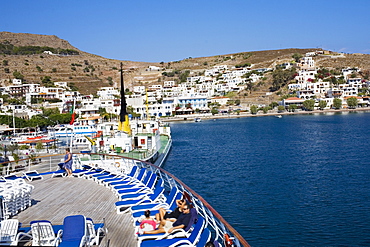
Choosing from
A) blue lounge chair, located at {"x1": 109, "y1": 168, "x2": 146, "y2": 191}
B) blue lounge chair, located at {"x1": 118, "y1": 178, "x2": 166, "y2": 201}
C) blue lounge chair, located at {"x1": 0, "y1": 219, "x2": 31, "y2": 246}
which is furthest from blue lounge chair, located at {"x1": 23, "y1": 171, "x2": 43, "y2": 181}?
blue lounge chair, located at {"x1": 0, "y1": 219, "x2": 31, "y2": 246}

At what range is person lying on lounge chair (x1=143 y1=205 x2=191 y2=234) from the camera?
735 centimetres

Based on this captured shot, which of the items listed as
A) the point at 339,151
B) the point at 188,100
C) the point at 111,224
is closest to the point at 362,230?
the point at 111,224

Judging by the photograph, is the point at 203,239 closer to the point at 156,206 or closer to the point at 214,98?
the point at 156,206

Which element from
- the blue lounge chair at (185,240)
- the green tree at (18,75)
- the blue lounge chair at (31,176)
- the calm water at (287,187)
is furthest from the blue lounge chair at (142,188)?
the green tree at (18,75)

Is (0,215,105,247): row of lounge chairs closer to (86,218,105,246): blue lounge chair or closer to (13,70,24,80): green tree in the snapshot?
(86,218,105,246): blue lounge chair

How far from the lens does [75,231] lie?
6.91 meters

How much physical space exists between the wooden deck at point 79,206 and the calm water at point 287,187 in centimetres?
641

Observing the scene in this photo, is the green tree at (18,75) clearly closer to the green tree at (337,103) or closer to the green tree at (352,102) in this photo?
the green tree at (337,103)

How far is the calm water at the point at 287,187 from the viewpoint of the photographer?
51.8 feet

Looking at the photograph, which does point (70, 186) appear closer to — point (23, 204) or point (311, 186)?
point (23, 204)

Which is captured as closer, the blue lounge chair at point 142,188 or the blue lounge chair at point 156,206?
the blue lounge chair at point 156,206

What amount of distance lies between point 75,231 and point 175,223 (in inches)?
71.9

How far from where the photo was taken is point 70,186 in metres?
13.3

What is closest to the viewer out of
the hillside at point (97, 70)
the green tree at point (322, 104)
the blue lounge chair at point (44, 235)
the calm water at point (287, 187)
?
the blue lounge chair at point (44, 235)
